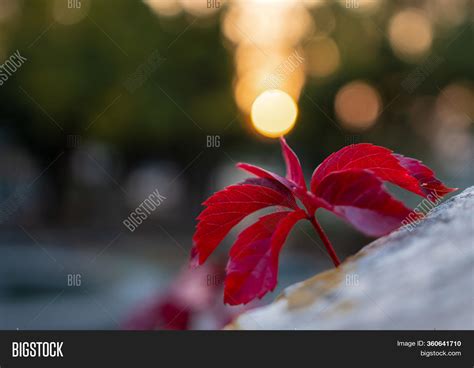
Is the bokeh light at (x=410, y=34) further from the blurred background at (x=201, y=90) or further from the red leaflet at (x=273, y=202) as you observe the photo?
the red leaflet at (x=273, y=202)

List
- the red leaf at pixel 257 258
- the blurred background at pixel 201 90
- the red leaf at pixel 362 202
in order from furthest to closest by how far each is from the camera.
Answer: the blurred background at pixel 201 90, the red leaf at pixel 257 258, the red leaf at pixel 362 202

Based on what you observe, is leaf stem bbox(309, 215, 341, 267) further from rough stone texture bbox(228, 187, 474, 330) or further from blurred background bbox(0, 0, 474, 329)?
blurred background bbox(0, 0, 474, 329)

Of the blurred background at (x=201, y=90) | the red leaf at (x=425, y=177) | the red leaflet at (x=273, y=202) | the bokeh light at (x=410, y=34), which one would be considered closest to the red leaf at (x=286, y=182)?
the red leaflet at (x=273, y=202)

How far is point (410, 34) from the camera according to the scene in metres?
16.1

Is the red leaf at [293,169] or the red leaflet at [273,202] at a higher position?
the red leaf at [293,169]

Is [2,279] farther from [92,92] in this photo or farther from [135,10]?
[135,10]

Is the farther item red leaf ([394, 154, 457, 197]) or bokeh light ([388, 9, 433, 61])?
bokeh light ([388, 9, 433, 61])

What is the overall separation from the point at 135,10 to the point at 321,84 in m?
5.54

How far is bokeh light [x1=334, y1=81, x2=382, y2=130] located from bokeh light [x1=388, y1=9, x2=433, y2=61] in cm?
135

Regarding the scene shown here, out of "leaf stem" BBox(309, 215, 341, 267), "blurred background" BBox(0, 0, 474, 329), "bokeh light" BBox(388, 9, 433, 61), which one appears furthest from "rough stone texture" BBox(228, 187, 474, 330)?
"bokeh light" BBox(388, 9, 433, 61)

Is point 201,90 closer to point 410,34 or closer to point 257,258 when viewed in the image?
point 410,34

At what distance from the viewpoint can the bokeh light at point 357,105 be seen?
1556 cm

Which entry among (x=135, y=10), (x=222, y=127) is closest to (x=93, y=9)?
(x=135, y=10)

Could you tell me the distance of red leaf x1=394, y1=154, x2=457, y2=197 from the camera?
73 cm
